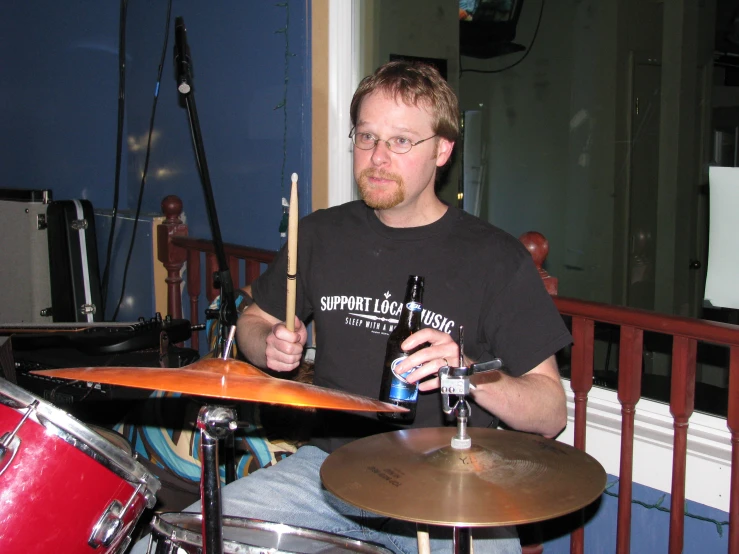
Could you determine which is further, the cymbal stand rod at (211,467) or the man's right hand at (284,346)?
the man's right hand at (284,346)

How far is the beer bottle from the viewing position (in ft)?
4.50

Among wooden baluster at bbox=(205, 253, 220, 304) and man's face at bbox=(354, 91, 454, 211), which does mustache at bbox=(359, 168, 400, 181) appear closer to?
man's face at bbox=(354, 91, 454, 211)

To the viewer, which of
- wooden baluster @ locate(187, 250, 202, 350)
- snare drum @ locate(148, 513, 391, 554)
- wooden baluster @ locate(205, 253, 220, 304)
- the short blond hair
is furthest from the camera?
wooden baluster @ locate(187, 250, 202, 350)

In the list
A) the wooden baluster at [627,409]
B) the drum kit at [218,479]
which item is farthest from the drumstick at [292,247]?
the wooden baluster at [627,409]

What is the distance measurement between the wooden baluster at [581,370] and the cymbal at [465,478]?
2.45ft

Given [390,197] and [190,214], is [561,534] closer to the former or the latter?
[390,197]

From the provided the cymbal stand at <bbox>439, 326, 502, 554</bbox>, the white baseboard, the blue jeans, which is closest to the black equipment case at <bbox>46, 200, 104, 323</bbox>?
the blue jeans

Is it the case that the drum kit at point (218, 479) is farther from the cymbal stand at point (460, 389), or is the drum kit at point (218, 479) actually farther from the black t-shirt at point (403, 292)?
the black t-shirt at point (403, 292)

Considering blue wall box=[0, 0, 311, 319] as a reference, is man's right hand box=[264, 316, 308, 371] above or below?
below

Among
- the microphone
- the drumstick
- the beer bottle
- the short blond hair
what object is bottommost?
the beer bottle

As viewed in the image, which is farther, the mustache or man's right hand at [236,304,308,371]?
the mustache

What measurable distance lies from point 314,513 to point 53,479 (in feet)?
1.69

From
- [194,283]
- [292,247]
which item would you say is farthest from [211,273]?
[292,247]

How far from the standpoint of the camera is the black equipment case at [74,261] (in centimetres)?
332
